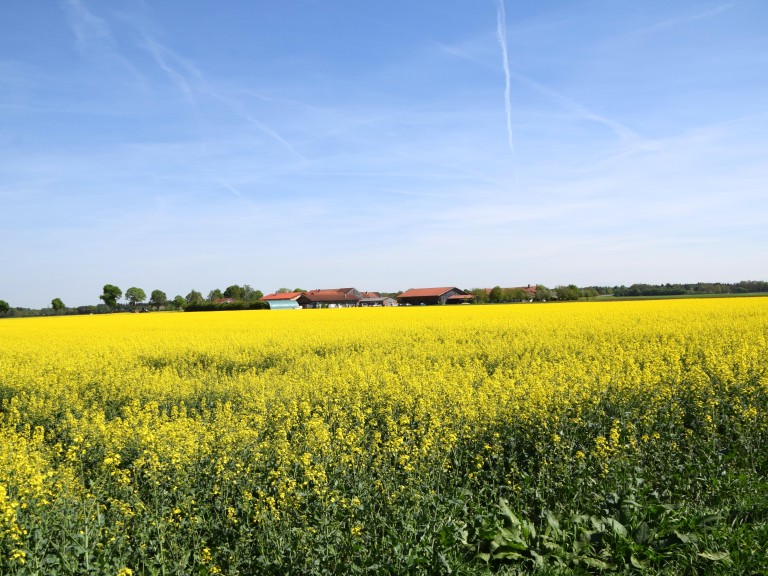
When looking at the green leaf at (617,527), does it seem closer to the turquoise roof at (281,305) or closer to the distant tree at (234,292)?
the turquoise roof at (281,305)

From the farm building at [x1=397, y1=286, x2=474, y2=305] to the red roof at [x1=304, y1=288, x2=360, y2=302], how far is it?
9076 millimetres

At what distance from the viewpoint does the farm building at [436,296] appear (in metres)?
79.7

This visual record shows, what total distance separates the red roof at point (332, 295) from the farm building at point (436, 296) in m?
9.08

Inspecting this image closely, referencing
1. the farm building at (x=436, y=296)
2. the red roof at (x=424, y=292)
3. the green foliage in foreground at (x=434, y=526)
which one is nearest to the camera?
the green foliage in foreground at (x=434, y=526)

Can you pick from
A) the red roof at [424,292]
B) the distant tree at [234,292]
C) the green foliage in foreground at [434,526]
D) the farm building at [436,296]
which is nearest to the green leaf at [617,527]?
the green foliage in foreground at [434,526]

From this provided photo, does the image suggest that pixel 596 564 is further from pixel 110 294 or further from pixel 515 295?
pixel 110 294

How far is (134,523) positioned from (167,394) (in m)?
7.19

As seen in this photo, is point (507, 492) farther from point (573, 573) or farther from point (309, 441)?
point (309, 441)

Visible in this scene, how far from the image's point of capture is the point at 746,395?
9.42m

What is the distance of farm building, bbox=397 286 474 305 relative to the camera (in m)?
79.7

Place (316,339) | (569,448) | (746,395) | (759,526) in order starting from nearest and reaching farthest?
1. (759,526)
2. (569,448)
3. (746,395)
4. (316,339)

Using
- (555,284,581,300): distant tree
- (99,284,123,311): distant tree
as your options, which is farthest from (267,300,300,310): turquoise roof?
(99,284,123,311): distant tree

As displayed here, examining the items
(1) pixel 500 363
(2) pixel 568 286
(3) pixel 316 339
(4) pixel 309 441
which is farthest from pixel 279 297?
(4) pixel 309 441

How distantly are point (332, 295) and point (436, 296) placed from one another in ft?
71.1
